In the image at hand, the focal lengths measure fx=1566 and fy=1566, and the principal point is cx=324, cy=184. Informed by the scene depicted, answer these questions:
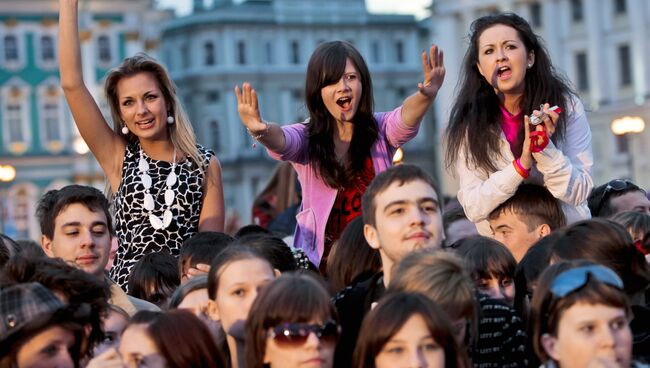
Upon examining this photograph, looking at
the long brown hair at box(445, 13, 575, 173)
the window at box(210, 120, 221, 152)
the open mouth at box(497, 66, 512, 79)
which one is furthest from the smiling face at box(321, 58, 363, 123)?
the window at box(210, 120, 221, 152)

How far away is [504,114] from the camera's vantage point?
7887 mm

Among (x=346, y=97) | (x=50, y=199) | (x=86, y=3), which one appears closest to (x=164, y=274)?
(x=50, y=199)

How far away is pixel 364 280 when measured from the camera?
6.47 m

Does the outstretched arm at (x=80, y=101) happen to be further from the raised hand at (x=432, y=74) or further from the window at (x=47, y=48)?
the window at (x=47, y=48)

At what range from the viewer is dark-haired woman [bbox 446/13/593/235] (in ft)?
25.3

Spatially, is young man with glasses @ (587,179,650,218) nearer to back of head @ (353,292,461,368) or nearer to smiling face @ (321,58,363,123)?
smiling face @ (321,58,363,123)

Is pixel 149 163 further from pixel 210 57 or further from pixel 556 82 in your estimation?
pixel 210 57

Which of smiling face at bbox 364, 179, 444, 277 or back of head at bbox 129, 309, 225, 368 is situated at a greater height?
smiling face at bbox 364, 179, 444, 277

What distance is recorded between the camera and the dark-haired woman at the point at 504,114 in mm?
7703

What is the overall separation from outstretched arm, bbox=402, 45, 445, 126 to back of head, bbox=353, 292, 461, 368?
2348mm

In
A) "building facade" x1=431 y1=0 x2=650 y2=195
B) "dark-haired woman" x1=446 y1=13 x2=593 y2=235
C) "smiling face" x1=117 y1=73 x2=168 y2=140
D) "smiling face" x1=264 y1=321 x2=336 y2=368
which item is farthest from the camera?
"building facade" x1=431 y1=0 x2=650 y2=195

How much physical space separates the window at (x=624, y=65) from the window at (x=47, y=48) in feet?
76.8

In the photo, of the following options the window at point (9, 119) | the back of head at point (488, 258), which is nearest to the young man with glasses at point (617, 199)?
the back of head at point (488, 258)

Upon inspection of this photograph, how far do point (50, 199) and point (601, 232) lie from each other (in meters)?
2.90
